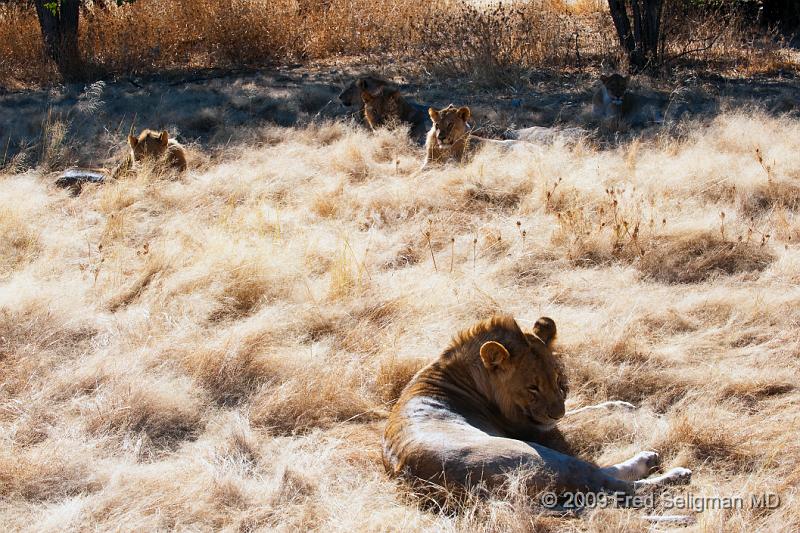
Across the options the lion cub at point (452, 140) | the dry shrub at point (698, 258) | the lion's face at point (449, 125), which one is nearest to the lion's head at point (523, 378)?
the dry shrub at point (698, 258)

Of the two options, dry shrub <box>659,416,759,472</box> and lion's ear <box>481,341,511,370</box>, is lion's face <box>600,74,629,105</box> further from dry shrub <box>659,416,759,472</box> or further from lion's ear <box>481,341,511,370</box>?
lion's ear <box>481,341,511,370</box>

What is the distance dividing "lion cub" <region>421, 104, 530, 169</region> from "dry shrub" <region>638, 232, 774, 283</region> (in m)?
3.26

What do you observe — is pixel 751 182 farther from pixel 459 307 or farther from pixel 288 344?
pixel 288 344

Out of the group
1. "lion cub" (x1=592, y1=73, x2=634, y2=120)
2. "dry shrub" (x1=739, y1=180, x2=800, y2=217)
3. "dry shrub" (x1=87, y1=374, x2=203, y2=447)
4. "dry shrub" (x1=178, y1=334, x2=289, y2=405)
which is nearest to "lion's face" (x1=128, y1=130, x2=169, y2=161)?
"dry shrub" (x1=178, y1=334, x2=289, y2=405)

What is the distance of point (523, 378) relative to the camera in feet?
14.3

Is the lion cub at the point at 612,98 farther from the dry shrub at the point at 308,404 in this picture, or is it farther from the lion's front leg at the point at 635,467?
the lion's front leg at the point at 635,467

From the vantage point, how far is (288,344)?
5.41m

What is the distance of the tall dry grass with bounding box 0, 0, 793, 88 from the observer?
42.4 ft

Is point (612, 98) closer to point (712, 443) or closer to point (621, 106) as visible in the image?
point (621, 106)

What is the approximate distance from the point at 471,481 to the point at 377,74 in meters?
10.3

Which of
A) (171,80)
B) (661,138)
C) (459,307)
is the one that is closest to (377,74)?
(171,80)

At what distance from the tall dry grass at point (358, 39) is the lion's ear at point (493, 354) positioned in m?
8.53

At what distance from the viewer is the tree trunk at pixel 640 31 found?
12.3 m

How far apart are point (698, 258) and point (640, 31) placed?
23.0 feet
